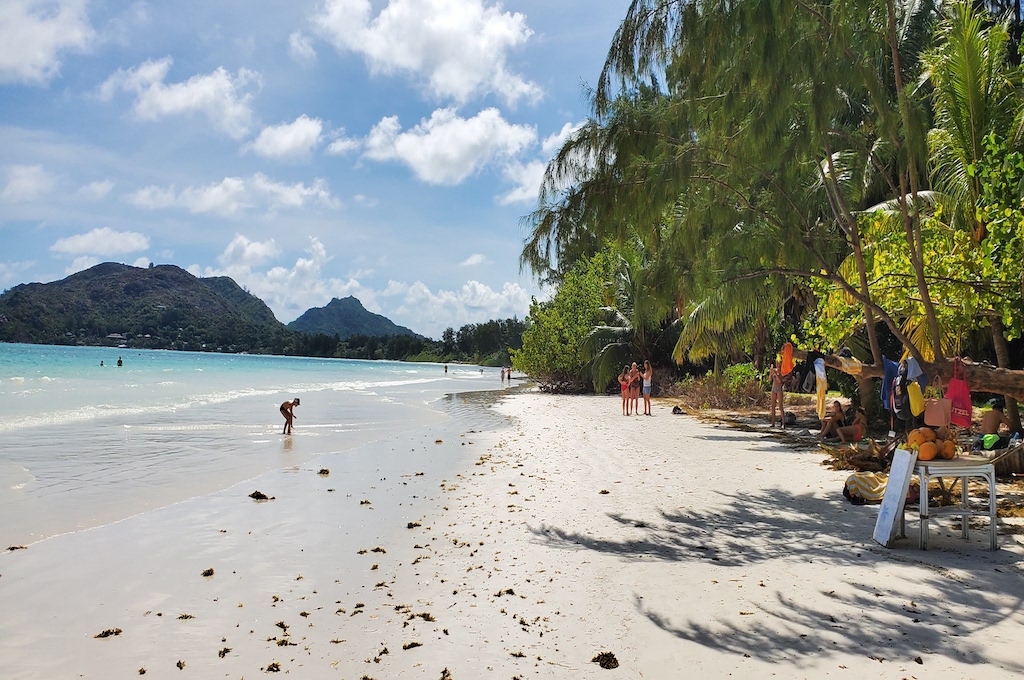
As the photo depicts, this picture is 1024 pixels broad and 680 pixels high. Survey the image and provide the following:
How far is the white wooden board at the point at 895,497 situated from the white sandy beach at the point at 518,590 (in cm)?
17

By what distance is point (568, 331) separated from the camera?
3145 cm

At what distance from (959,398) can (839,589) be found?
2.95 m

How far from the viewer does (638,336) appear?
93.6ft

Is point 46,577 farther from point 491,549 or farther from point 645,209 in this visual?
point 645,209

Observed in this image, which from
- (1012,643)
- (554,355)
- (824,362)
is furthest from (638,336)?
(1012,643)

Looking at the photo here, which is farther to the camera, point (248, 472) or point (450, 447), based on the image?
point (450, 447)

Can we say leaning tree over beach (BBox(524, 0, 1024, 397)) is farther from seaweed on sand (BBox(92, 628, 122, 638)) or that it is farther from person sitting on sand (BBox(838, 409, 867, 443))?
seaweed on sand (BBox(92, 628, 122, 638))

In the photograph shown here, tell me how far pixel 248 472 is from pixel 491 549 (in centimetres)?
626

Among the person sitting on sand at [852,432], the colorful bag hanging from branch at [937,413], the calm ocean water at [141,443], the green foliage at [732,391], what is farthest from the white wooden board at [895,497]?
the green foliage at [732,391]

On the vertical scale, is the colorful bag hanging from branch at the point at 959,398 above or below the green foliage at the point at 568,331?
below

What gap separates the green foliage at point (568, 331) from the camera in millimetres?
30562

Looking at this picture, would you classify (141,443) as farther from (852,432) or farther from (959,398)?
(959,398)

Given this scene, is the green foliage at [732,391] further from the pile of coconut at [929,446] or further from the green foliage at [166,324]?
the green foliage at [166,324]

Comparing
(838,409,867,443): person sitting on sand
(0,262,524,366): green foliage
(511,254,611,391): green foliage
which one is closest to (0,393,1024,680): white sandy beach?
(838,409,867,443): person sitting on sand
